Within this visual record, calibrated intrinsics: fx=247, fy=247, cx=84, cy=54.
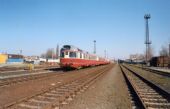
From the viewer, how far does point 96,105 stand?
9.21 meters

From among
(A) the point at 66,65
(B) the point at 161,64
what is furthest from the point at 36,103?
(B) the point at 161,64

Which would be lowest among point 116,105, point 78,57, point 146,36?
point 116,105

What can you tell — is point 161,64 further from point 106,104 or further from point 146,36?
point 106,104

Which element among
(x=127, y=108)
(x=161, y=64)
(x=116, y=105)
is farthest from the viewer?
(x=161, y=64)

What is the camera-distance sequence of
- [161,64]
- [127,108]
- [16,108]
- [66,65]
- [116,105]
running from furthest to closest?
[161,64]
[66,65]
[116,105]
[127,108]
[16,108]

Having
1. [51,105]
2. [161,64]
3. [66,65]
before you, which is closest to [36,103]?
[51,105]

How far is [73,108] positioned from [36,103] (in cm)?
152

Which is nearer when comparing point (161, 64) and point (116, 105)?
point (116, 105)

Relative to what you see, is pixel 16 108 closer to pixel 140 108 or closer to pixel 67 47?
pixel 140 108

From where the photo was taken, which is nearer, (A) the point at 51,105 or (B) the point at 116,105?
(A) the point at 51,105

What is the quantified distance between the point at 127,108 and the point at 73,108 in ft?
6.21

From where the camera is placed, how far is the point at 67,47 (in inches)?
1289

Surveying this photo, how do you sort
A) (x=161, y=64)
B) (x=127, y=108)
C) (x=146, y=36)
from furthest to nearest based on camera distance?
1. (x=146, y=36)
2. (x=161, y=64)
3. (x=127, y=108)

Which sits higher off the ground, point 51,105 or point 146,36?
point 146,36
